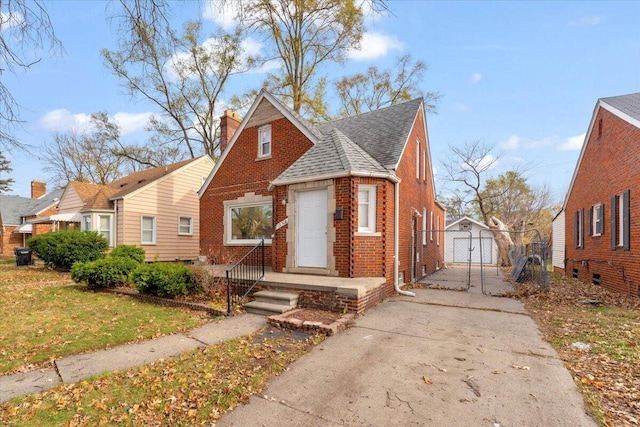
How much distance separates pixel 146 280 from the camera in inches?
323

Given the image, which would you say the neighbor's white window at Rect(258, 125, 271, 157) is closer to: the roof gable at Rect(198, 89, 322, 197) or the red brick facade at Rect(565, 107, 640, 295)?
the roof gable at Rect(198, 89, 322, 197)

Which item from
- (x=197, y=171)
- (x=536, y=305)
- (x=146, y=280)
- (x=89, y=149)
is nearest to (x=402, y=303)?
(x=536, y=305)

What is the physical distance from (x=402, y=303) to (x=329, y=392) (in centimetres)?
469

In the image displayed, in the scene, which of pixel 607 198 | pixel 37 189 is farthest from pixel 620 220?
pixel 37 189

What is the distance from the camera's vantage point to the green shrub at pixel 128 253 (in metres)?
11.1

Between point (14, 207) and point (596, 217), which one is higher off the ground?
point (14, 207)

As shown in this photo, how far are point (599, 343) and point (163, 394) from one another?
21.2ft

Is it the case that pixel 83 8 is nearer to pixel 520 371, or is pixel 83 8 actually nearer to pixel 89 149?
pixel 520 371

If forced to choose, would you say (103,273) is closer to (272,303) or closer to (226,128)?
(272,303)

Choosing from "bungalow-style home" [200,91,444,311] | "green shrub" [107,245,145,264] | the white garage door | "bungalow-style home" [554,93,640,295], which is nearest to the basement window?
"bungalow-style home" [554,93,640,295]

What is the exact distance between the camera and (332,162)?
8.70 metres

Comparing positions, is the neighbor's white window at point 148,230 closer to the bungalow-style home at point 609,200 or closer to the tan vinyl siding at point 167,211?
the tan vinyl siding at point 167,211

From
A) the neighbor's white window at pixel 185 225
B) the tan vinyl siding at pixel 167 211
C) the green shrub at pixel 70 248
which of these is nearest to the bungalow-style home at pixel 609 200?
the tan vinyl siding at pixel 167 211

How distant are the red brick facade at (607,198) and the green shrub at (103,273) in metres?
14.7
